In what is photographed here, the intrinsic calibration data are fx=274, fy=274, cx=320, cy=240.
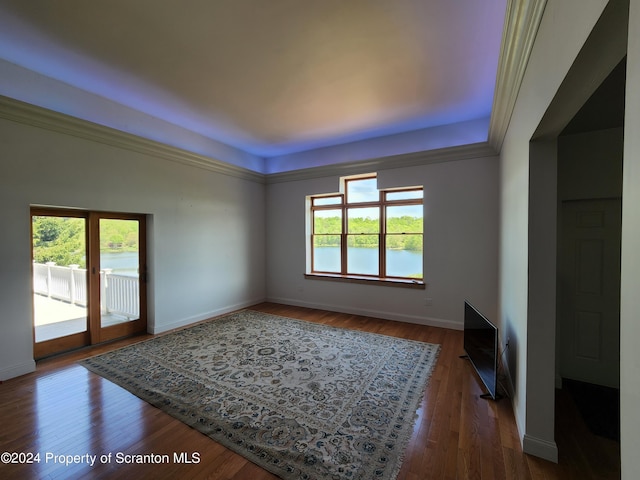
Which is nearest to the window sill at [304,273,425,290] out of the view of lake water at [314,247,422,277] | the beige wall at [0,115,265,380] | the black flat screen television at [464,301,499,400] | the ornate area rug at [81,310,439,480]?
the view of lake water at [314,247,422,277]

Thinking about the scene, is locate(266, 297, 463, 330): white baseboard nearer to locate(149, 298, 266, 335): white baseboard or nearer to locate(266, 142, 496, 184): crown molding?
locate(149, 298, 266, 335): white baseboard

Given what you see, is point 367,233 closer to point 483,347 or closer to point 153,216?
point 483,347

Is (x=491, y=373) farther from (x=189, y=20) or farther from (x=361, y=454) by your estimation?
(x=189, y=20)

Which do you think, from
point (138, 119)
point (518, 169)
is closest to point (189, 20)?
point (138, 119)

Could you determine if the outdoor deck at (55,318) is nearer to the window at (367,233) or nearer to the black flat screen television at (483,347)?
the window at (367,233)

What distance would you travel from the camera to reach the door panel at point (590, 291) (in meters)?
2.61

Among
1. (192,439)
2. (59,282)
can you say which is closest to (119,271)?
(59,282)

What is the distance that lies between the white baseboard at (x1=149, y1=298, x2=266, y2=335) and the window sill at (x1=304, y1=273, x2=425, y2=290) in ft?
4.68

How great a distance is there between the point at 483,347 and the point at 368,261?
2.73 metres

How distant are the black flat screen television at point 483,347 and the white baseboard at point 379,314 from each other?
1.11 m

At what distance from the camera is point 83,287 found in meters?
3.62

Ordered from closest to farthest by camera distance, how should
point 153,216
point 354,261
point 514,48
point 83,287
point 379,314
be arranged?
point 514,48, point 83,287, point 153,216, point 379,314, point 354,261

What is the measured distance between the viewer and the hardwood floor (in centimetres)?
175

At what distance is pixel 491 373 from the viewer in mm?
2498
